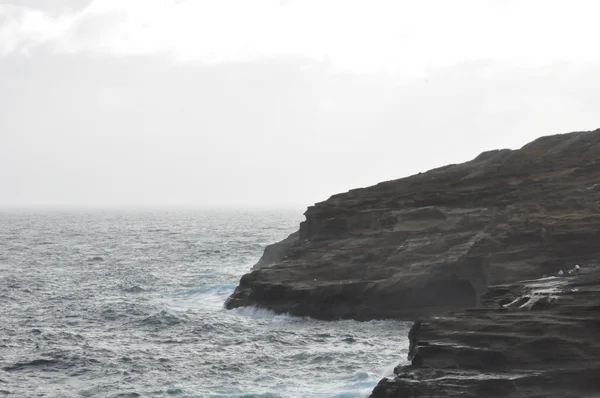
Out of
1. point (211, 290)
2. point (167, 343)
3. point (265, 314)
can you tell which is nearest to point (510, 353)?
point (167, 343)

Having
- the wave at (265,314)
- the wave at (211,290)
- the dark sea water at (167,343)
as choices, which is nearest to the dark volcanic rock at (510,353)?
the dark sea water at (167,343)

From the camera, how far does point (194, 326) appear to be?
4359 centimetres

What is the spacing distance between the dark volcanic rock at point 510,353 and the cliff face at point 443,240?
16292mm

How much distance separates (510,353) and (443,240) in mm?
23574

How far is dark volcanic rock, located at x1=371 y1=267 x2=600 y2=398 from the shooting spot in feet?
69.9

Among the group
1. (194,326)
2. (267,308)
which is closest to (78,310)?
(194,326)

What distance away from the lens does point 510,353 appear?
22.7m

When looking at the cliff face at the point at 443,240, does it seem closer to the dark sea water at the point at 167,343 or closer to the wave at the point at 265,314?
the wave at the point at 265,314

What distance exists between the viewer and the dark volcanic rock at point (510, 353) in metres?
21.3

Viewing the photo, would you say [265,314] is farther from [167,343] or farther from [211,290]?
[211,290]

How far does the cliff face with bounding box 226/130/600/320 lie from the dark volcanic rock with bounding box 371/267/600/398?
1629 cm

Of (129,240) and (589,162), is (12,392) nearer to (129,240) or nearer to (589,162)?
(589,162)

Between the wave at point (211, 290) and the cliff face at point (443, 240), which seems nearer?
the cliff face at point (443, 240)

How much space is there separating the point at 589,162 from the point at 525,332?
100 ft
